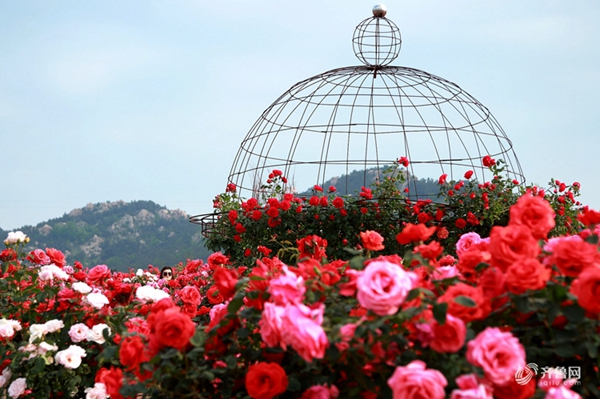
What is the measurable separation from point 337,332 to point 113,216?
3268 centimetres

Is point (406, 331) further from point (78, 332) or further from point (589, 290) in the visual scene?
point (78, 332)

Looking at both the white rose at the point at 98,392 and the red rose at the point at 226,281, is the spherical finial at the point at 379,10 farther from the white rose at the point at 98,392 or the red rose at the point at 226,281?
the red rose at the point at 226,281

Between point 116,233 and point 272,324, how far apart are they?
3074cm

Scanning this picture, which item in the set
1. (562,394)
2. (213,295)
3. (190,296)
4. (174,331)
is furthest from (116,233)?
(562,394)

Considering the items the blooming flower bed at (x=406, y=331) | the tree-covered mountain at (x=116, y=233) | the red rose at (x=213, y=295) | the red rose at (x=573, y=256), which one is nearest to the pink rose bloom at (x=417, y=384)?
the blooming flower bed at (x=406, y=331)

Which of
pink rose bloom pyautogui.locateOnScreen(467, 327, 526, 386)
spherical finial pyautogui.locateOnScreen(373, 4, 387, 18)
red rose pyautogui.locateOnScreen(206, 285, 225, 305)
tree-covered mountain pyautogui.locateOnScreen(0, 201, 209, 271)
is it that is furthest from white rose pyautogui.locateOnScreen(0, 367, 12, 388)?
tree-covered mountain pyautogui.locateOnScreen(0, 201, 209, 271)

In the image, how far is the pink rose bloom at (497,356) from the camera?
133 centimetres

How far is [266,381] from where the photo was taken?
1559mm

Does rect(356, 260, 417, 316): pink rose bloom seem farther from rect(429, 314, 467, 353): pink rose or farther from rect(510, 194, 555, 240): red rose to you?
rect(510, 194, 555, 240): red rose

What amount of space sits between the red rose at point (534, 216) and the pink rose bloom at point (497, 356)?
44cm

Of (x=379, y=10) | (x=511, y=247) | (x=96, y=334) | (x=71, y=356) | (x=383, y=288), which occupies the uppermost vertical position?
(x=379, y=10)

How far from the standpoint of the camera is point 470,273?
182 centimetres

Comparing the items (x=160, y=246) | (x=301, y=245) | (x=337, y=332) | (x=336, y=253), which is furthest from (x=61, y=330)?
(x=160, y=246)

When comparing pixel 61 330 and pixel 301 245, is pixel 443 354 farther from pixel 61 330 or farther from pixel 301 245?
pixel 61 330
